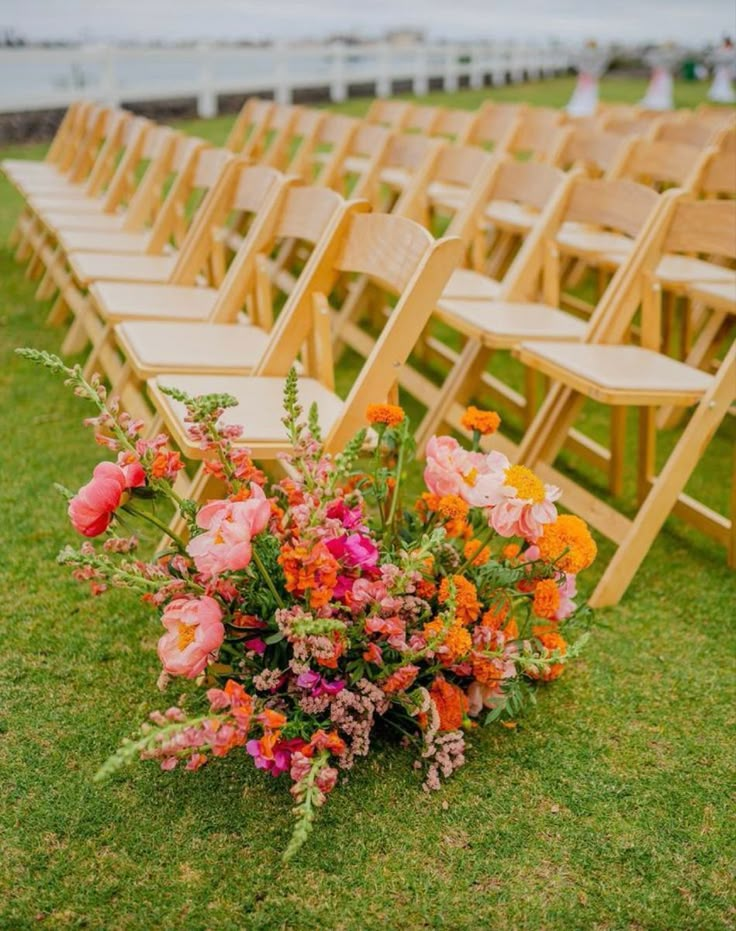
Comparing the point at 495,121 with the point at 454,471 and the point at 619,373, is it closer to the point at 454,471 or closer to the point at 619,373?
the point at 619,373

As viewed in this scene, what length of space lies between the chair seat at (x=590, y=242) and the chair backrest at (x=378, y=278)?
5.15ft

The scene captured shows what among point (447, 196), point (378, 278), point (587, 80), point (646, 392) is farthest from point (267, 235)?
point (587, 80)

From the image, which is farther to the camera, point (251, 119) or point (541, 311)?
point (251, 119)

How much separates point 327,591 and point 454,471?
52 cm

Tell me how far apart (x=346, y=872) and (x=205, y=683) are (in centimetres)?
57

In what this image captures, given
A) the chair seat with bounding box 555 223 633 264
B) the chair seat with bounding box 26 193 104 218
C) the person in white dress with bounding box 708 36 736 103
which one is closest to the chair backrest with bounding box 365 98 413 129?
the chair seat with bounding box 26 193 104 218

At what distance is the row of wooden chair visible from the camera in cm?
296

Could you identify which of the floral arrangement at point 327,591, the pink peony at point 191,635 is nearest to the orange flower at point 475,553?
the floral arrangement at point 327,591

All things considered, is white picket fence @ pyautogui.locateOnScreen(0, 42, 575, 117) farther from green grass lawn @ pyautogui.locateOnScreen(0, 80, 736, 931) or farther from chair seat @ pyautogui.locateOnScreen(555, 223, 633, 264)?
green grass lawn @ pyautogui.locateOnScreen(0, 80, 736, 931)

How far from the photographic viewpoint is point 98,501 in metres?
2.21

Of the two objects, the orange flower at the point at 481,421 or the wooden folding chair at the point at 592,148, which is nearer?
the orange flower at the point at 481,421

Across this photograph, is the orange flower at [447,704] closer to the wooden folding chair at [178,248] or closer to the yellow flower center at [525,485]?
the yellow flower center at [525,485]

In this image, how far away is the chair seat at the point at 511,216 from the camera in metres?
5.27

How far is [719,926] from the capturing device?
1944mm
